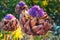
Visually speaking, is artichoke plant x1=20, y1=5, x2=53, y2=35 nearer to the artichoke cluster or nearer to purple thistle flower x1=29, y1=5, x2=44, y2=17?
purple thistle flower x1=29, y1=5, x2=44, y2=17

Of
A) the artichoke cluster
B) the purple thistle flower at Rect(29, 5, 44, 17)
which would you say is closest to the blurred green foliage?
the artichoke cluster

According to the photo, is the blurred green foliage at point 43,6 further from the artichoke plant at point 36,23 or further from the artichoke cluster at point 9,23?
the artichoke plant at point 36,23

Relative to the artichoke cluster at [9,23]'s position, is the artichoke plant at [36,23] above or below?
below

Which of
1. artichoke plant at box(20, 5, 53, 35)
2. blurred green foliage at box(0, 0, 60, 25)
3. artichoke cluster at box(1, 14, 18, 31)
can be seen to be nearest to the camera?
artichoke plant at box(20, 5, 53, 35)

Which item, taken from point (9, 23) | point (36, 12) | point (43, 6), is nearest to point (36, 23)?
point (36, 12)

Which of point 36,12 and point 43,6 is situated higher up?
point 43,6

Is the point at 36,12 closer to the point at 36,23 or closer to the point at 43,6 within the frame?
the point at 36,23

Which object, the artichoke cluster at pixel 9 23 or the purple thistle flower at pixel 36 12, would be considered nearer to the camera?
the purple thistle flower at pixel 36 12

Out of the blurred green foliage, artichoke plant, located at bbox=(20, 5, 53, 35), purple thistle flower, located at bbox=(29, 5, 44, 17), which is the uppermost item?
the blurred green foliage

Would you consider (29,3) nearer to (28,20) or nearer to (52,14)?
(52,14)

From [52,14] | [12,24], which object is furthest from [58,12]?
[12,24]

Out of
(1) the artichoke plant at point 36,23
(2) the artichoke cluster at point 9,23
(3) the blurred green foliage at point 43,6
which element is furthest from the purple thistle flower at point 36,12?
(3) the blurred green foliage at point 43,6
